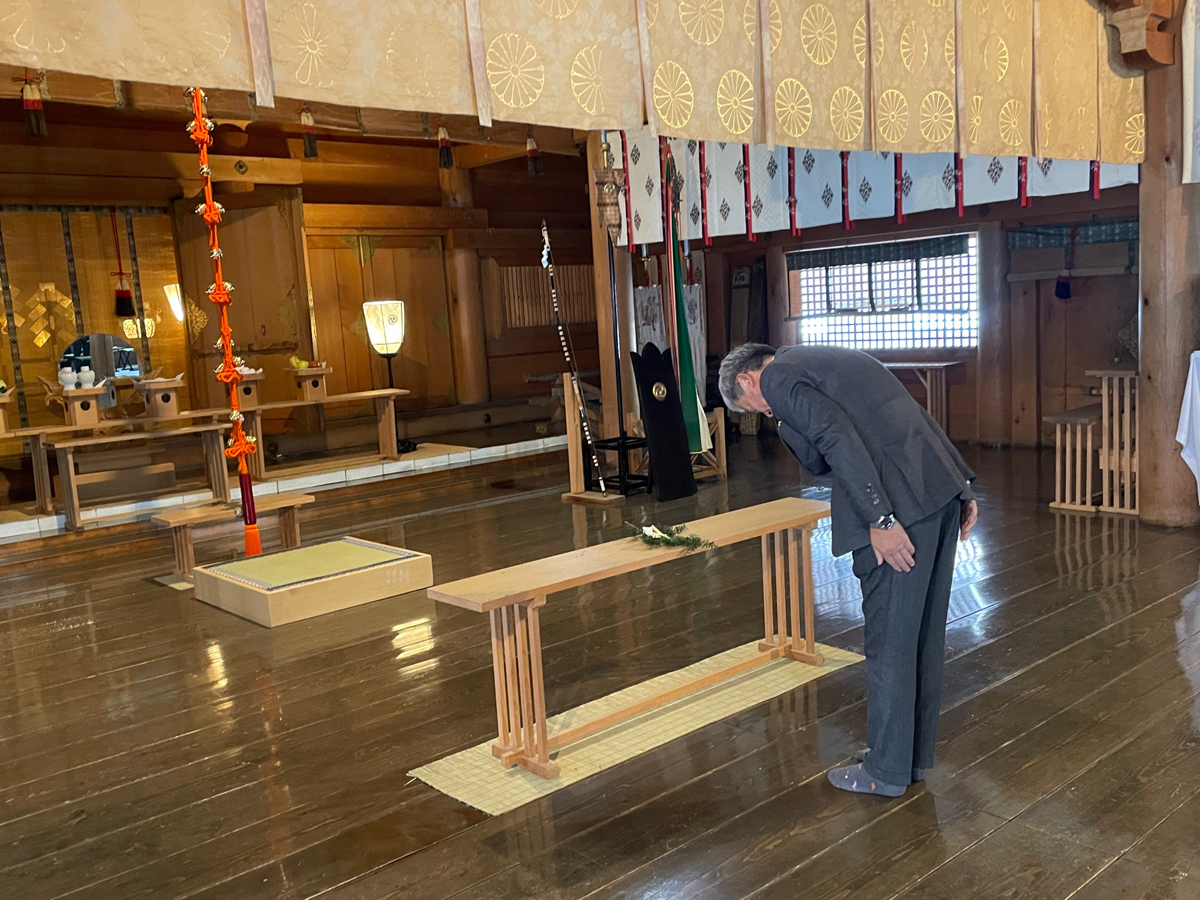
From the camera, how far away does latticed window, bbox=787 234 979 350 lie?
8586 millimetres

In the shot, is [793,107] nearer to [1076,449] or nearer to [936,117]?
[936,117]

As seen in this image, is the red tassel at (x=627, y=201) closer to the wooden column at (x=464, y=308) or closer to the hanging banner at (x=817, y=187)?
the hanging banner at (x=817, y=187)

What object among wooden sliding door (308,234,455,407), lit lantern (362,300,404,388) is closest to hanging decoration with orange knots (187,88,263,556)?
lit lantern (362,300,404,388)

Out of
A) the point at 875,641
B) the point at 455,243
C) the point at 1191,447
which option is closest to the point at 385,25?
the point at 875,641

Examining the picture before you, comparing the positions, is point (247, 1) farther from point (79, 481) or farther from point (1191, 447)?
point (79, 481)

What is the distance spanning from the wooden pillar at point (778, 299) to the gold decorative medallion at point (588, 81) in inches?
276

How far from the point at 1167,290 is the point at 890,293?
401 centimetres

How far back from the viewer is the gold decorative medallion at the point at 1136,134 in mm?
5062

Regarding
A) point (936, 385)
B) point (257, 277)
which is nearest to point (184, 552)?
point (257, 277)

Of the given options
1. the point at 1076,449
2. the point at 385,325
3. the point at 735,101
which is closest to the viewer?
the point at 735,101

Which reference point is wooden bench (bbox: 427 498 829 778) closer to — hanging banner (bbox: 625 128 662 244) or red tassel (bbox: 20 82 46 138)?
red tassel (bbox: 20 82 46 138)

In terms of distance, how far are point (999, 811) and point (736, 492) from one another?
4.49 metres

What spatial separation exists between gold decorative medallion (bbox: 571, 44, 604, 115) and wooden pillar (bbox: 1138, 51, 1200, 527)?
3496mm

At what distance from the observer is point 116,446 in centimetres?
748
